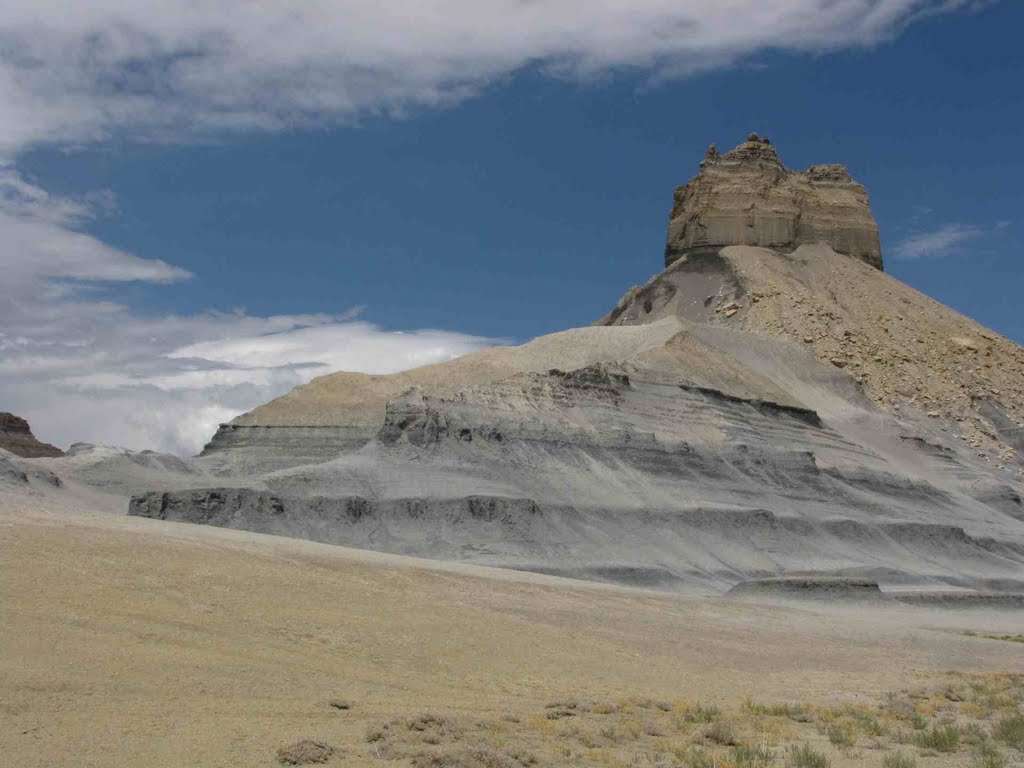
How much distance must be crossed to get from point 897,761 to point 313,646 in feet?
33.4

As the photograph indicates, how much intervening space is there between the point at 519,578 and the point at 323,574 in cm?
835

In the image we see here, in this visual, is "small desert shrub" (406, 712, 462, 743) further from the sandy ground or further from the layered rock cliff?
the layered rock cliff

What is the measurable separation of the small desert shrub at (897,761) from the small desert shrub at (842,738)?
1.15 m

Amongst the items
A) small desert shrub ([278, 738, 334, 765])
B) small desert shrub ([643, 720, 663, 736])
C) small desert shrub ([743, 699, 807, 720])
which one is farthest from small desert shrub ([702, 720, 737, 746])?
small desert shrub ([278, 738, 334, 765])

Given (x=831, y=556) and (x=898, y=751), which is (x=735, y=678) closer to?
(x=898, y=751)

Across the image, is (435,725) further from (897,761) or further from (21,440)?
(21,440)

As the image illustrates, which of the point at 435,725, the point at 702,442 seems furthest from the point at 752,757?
the point at 702,442

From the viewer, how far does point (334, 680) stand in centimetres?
1933

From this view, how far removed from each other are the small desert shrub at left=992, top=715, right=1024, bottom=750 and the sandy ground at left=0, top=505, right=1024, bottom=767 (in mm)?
4090

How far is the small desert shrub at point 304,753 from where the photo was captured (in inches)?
554

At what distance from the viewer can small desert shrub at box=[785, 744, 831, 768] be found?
620 inches

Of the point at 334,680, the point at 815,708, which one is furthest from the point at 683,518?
the point at 334,680

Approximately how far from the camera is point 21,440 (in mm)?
84125

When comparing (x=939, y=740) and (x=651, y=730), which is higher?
(x=939, y=740)
